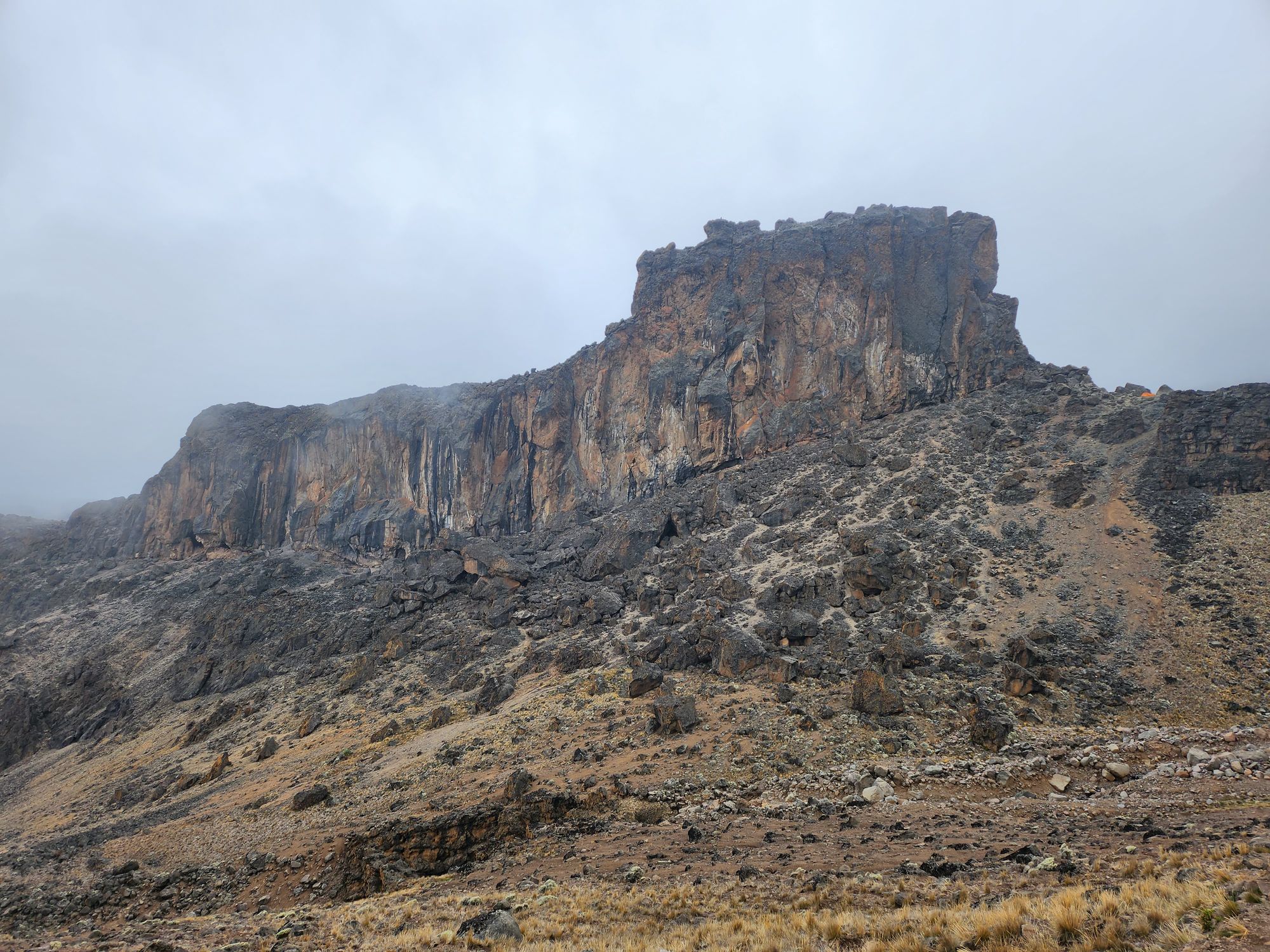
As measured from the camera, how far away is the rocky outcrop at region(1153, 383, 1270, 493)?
34.4 meters

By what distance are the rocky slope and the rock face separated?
426 mm

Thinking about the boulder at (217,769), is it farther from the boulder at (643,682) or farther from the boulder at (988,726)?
the boulder at (988,726)

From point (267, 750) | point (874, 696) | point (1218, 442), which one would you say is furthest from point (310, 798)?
point (1218, 442)

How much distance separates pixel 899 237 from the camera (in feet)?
198

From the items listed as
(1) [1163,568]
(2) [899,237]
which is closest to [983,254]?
(2) [899,237]

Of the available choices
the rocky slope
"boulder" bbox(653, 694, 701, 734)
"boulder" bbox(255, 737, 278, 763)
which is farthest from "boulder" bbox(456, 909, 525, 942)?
"boulder" bbox(255, 737, 278, 763)

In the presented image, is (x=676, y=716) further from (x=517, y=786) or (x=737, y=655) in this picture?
(x=517, y=786)

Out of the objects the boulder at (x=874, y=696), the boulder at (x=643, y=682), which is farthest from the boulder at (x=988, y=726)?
the boulder at (x=643, y=682)

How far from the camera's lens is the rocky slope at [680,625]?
57.2 feet

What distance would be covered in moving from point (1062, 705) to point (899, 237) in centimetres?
5173

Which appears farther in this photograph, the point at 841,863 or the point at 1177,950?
the point at 841,863

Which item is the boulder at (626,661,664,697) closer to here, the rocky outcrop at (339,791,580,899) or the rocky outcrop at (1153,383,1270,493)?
the rocky outcrop at (339,791,580,899)

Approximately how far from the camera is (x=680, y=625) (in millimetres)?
36312

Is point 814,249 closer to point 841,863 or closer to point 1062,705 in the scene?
point 1062,705
